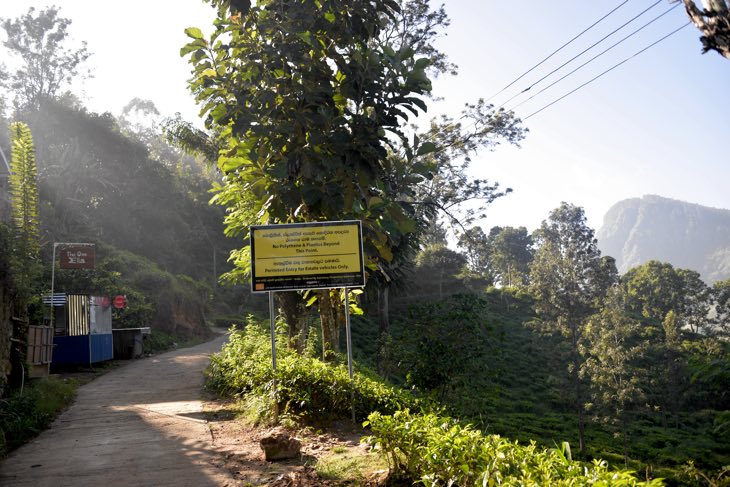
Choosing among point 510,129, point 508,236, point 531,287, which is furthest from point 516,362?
point 508,236

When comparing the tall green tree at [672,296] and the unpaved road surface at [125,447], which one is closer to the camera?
the unpaved road surface at [125,447]

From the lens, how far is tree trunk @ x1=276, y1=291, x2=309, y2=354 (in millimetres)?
11438

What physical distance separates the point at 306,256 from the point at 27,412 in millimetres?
5022

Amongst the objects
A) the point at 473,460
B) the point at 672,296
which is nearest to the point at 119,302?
the point at 473,460

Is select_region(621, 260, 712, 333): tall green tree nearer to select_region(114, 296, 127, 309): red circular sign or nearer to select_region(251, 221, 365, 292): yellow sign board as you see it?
select_region(114, 296, 127, 309): red circular sign

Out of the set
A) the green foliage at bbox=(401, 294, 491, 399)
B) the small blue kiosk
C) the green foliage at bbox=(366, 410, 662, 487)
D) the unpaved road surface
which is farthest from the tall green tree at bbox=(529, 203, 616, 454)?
the green foliage at bbox=(366, 410, 662, 487)

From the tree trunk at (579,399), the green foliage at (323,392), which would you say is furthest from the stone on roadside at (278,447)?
the tree trunk at (579,399)

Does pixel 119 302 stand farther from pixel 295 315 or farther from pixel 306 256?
pixel 306 256

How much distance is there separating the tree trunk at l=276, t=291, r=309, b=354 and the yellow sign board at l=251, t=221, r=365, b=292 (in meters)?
3.73

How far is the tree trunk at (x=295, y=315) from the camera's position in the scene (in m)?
11.4

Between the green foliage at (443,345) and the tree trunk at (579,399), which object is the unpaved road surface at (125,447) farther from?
the tree trunk at (579,399)

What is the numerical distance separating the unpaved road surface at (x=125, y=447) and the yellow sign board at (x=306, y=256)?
86.2 inches

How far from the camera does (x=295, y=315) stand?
1160cm

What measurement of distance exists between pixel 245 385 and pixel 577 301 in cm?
2807
